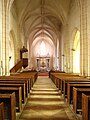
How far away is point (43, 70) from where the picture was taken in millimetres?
44656

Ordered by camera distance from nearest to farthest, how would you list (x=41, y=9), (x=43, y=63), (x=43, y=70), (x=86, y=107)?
1. (x=86, y=107)
2. (x=41, y=9)
3. (x=43, y=70)
4. (x=43, y=63)

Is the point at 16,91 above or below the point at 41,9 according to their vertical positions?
below

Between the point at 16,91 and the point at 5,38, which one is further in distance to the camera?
the point at 5,38

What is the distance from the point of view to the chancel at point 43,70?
21.0ft

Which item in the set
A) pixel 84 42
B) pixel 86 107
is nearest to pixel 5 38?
pixel 84 42

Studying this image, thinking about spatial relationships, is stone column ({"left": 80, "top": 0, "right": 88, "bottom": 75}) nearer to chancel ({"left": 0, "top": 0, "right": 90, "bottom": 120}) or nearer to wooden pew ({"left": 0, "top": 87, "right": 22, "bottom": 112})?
chancel ({"left": 0, "top": 0, "right": 90, "bottom": 120})

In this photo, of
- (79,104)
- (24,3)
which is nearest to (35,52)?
(24,3)

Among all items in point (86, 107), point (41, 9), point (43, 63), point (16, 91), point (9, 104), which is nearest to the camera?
point (86, 107)

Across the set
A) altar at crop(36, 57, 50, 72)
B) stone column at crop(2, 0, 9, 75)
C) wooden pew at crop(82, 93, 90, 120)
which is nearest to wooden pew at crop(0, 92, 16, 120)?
wooden pew at crop(82, 93, 90, 120)

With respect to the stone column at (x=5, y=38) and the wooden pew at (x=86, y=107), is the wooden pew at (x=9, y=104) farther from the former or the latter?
the stone column at (x=5, y=38)

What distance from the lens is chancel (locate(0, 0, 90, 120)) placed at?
6396mm

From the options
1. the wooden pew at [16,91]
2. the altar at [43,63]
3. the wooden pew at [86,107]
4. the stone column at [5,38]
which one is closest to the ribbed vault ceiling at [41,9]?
the stone column at [5,38]

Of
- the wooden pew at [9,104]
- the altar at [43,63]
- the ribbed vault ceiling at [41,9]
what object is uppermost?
the ribbed vault ceiling at [41,9]

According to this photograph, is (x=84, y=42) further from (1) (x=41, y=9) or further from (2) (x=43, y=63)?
(2) (x=43, y=63)
